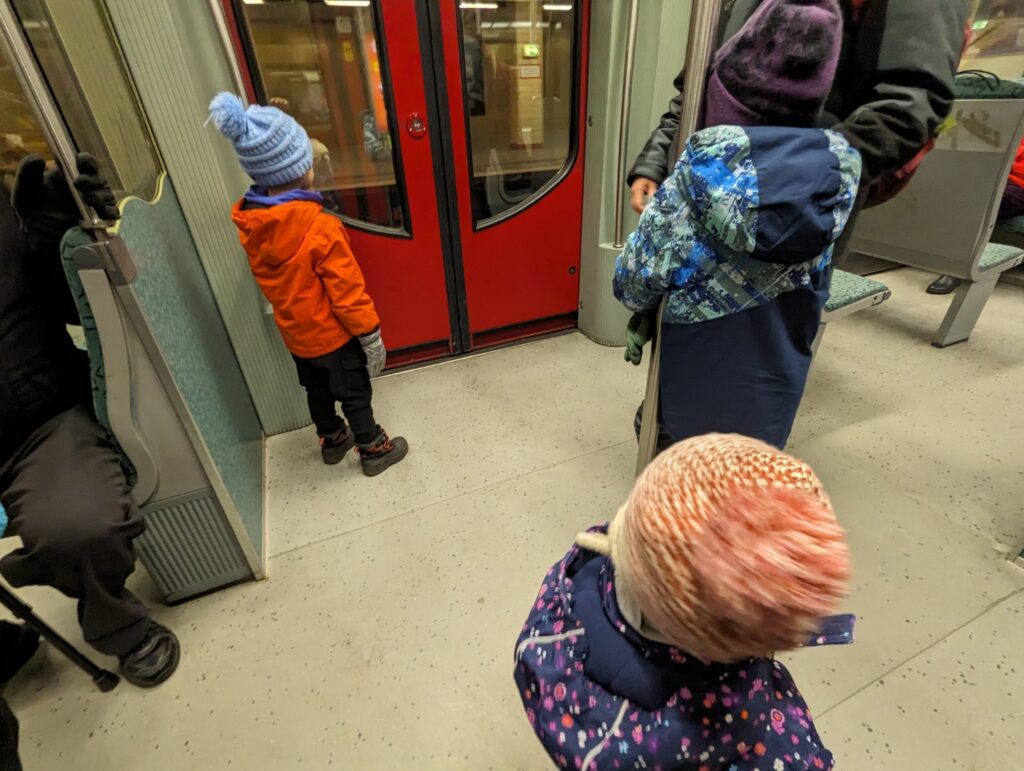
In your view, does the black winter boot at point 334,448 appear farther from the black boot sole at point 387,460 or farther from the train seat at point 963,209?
the train seat at point 963,209

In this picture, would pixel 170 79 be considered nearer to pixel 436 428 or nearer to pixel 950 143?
pixel 436 428

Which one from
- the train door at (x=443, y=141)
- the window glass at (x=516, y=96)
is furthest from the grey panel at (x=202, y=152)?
the window glass at (x=516, y=96)

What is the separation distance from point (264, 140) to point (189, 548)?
3.63ft

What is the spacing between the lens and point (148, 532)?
1.29m

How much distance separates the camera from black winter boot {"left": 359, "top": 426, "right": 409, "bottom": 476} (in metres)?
1.85

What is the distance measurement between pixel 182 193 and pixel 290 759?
162cm

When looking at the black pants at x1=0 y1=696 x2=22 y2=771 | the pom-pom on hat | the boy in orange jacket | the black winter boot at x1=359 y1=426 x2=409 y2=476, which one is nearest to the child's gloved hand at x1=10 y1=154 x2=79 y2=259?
the boy in orange jacket

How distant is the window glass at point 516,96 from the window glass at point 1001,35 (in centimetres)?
336

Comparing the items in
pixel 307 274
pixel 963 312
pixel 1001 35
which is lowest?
pixel 963 312

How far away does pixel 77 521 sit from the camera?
3.36 ft

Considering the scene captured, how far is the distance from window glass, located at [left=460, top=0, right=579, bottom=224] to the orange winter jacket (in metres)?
1.01

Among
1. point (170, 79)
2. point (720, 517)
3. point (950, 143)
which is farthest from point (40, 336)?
point (950, 143)

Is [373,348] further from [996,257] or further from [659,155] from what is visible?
[996,257]

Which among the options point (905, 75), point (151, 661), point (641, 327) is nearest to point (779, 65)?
point (905, 75)
